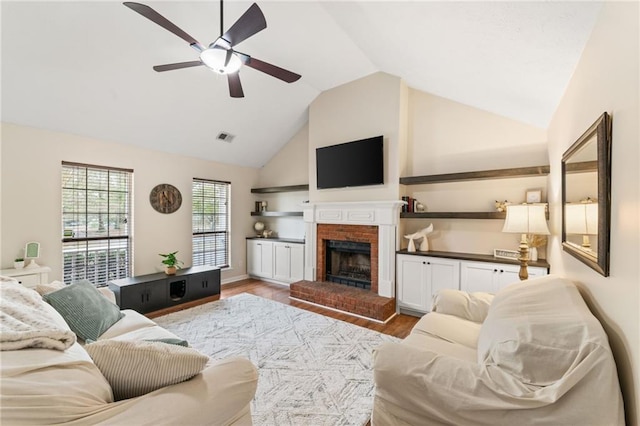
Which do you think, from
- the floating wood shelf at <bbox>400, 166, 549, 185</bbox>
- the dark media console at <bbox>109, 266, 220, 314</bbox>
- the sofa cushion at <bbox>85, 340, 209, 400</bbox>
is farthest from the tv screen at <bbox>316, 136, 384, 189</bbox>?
the sofa cushion at <bbox>85, 340, 209, 400</bbox>

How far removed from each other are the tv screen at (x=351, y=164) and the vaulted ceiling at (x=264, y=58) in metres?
1.04

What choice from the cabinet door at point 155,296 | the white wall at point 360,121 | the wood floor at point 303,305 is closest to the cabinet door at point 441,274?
the wood floor at point 303,305

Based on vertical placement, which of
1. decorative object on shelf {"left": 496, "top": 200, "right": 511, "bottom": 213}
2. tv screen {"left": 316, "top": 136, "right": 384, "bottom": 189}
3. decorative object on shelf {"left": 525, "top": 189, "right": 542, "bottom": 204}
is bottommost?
decorative object on shelf {"left": 496, "top": 200, "right": 511, "bottom": 213}

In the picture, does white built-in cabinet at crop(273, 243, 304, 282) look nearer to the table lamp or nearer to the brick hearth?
the brick hearth

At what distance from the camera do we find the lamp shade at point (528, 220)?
2541 mm

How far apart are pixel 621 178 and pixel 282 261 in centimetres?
480

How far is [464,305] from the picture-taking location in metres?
2.39

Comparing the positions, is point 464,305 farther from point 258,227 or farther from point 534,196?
point 258,227

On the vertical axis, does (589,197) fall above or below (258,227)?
above

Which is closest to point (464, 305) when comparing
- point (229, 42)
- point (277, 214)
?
point (229, 42)

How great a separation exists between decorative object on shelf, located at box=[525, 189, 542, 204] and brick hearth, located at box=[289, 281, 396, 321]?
2094mm

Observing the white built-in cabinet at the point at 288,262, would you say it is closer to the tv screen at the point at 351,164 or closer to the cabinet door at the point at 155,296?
the tv screen at the point at 351,164

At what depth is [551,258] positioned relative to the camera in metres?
2.92

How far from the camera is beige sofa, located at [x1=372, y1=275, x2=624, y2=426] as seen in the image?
102 cm
